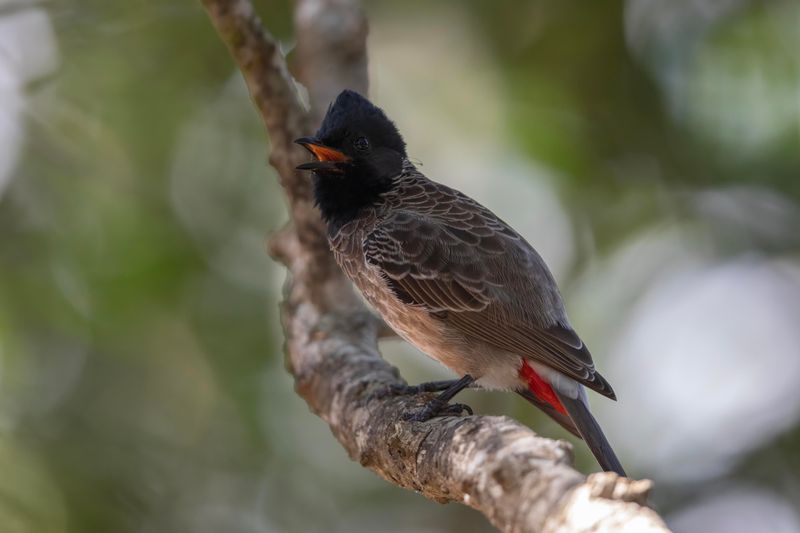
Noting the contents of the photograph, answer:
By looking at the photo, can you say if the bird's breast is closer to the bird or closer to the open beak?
the bird

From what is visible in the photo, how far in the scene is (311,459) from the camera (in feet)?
20.4

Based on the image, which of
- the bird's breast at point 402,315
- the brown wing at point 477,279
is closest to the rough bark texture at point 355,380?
the bird's breast at point 402,315

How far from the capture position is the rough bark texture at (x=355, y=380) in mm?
2037

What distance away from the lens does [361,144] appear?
14.3ft

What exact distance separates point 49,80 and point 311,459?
2845mm

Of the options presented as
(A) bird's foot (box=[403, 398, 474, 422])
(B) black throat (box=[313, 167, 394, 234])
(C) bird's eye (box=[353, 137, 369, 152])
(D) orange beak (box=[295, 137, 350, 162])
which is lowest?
(A) bird's foot (box=[403, 398, 474, 422])

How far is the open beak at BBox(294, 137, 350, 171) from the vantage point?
412 cm

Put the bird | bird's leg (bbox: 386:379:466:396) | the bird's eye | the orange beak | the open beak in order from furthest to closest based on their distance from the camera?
the bird's eye, the orange beak, the open beak, the bird, bird's leg (bbox: 386:379:466:396)

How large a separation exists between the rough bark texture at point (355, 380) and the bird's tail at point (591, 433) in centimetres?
64

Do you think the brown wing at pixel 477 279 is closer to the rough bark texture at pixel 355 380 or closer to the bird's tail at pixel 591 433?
the bird's tail at pixel 591 433

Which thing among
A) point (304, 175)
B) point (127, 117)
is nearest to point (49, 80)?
point (127, 117)

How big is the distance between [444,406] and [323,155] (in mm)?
1446

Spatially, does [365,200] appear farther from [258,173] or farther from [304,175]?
[258,173]

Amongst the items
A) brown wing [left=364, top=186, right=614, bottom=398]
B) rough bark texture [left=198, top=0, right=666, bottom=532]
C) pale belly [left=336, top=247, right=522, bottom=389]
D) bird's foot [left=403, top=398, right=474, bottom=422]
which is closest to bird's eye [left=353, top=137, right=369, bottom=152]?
rough bark texture [left=198, top=0, right=666, bottom=532]
